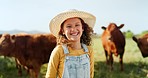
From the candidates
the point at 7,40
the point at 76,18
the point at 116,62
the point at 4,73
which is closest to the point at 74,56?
the point at 76,18

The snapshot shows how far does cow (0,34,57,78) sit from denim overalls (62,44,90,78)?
17.7 ft

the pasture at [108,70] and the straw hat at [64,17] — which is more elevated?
the straw hat at [64,17]

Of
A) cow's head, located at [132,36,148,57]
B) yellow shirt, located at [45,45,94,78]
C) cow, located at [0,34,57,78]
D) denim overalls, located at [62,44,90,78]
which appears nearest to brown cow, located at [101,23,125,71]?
cow's head, located at [132,36,148,57]

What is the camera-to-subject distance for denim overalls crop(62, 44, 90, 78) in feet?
11.6

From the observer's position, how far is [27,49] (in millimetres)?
8961

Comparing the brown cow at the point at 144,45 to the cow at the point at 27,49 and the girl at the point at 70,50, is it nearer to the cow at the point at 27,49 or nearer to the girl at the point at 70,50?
the cow at the point at 27,49

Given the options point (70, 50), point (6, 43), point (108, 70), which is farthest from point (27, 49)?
point (70, 50)

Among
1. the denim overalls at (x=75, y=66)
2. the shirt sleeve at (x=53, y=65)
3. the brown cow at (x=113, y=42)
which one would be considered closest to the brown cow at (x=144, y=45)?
the brown cow at (x=113, y=42)

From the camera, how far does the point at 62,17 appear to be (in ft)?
11.9

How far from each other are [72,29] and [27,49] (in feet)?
18.1

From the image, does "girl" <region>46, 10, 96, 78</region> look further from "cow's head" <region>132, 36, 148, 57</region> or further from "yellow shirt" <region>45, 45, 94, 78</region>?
"cow's head" <region>132, 36, 148, 57</region>

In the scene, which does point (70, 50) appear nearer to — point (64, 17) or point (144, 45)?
point (64, 17)

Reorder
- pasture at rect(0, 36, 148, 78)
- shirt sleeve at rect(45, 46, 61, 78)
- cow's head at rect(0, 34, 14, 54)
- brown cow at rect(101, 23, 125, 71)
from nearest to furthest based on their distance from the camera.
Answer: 1. shirt sleeve at rect(45, 46, 61, 78)
2. cow's head at rect(0, 34, 14, 54)
3. pasture at rect(0, 36, 148, 78)
4. brown cow at rect(101, 23, 125, 71)

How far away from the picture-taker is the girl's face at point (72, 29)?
3602 millimetres
